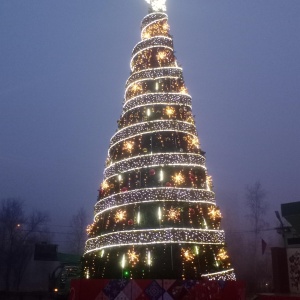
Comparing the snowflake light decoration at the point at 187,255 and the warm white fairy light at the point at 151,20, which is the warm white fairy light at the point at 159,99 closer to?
the warm white fairy light at the point at 151,20

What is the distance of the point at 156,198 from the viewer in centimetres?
1825

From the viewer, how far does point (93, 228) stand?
20.6m

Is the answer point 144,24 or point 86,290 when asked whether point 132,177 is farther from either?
point 144,24

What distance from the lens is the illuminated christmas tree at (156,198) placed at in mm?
17344

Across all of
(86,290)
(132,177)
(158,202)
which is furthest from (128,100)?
(86,290)

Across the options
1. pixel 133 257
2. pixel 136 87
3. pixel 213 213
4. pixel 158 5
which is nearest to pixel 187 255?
pixel 133 257

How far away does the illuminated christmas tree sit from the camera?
17.3 meters

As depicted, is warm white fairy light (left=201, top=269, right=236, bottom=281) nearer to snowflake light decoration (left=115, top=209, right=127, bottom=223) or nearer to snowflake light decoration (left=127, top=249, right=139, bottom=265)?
snowflake light decoration (left=127, top=249, right=139, bottom=265)

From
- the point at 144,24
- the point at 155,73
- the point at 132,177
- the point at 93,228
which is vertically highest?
the point at 144,24

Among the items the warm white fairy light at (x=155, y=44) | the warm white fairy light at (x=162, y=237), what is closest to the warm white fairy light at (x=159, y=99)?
the warm white fairy light at (x=155, y=44)

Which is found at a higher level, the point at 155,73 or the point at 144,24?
the point at 144,24
